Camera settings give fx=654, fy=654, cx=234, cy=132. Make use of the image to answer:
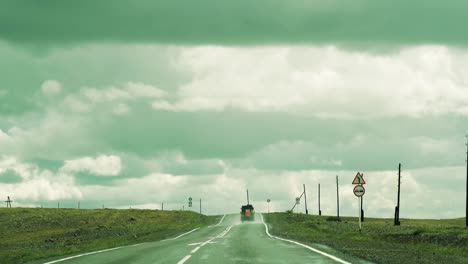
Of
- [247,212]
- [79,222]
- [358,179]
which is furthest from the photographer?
[247,212]

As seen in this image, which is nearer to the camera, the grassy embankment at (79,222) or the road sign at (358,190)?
the road sign at (358,190)

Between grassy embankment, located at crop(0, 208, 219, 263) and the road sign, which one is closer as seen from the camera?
the road sign

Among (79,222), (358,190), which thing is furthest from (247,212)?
(358,190)

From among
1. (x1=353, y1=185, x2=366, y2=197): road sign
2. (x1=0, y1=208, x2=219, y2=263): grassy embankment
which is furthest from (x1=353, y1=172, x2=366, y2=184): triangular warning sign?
(x1=0, y1=208, x2=219, y2=263): grassy embankment

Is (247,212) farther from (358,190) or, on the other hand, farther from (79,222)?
(358,190)

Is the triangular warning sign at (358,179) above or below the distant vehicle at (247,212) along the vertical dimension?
above

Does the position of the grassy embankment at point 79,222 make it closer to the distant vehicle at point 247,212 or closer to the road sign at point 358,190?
the distant vehicle at point 247,212

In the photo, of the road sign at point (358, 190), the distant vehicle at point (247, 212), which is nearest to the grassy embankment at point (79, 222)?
the distant vehicle at point (247, 212)

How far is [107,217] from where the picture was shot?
8688 cm

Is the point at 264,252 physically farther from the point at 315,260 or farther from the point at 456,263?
the point at 456,263

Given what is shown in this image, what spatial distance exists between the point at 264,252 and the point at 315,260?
3.82m

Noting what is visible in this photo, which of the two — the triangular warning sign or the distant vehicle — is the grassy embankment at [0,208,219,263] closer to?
the distant vehicle

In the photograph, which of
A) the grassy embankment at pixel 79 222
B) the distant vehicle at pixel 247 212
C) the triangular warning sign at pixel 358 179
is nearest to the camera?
the triangular warning sign at pixel 358 179

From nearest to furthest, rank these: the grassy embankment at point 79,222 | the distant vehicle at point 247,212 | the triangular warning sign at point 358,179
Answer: the triangular warning sign at point 358,179, the grassy embankment at point 79,222, the distant vehicle at point 247,212
